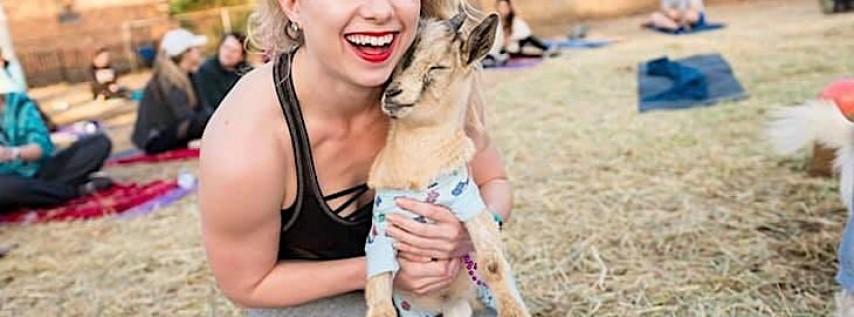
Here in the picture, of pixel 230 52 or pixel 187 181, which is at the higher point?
pixel 230 52

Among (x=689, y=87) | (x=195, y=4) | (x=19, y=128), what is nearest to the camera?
(x=19, y=128)

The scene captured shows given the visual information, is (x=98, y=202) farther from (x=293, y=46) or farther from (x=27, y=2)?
(x=27, y=2)

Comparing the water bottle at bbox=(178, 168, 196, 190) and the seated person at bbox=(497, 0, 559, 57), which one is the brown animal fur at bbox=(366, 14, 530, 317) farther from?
the seated person at bbox=(497, 0, 559, 57)

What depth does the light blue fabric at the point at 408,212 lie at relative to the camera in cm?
152

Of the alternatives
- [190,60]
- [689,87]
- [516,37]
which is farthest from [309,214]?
[516,37]

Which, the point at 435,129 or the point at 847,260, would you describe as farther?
the point at 847,260

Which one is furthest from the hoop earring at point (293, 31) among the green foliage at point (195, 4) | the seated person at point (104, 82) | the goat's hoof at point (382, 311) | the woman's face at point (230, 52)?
the green foliage at point (195, 4)

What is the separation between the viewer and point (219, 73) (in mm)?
6266

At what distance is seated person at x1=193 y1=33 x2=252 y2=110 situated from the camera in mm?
6211

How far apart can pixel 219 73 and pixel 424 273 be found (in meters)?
5.01

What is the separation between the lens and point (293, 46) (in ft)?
5.37

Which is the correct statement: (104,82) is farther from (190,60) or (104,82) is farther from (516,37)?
(516,37)

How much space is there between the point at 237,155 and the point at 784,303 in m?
1.70

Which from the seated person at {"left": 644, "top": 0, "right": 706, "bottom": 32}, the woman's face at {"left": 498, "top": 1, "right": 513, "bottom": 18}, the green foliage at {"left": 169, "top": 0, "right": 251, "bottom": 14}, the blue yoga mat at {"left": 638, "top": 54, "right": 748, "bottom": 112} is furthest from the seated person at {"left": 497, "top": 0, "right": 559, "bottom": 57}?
the green foliage at {"left": 169, "top": 0, "right": 251, "bottom": 14}
